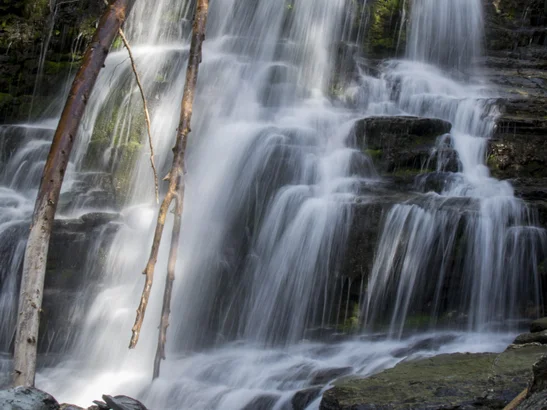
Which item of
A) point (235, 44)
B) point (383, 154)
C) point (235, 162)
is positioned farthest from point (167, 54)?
point (383, 154)

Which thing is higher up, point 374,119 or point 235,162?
point 374,119

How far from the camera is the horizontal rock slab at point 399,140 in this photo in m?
9.39

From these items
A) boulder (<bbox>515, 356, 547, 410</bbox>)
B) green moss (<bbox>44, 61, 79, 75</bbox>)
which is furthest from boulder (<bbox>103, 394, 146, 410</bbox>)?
green moss (<bbox>44, 61, 79, 75</bbox>)

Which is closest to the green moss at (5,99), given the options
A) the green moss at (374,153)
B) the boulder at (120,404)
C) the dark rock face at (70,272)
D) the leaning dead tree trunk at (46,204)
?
the dark rock face at (70,272)

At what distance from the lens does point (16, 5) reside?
15492 millimetres

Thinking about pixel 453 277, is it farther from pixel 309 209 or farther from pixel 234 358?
pixel 234 358

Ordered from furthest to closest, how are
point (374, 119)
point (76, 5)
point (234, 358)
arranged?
point (76, 5), point (374, 119), point (234, 358)

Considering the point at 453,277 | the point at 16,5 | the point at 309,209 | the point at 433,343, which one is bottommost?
the point at 433,343

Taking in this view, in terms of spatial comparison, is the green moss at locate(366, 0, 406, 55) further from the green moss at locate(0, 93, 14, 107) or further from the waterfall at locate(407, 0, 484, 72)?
the green moss at locate(0, 93, 14, 107)

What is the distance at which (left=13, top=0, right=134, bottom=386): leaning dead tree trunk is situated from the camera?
4.57 metres

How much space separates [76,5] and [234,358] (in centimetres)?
1050

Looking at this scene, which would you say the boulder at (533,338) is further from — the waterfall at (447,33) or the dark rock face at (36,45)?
the dark rock face at (36,45)

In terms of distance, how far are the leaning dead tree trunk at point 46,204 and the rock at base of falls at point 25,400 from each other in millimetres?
835

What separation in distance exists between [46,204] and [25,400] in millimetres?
1624
